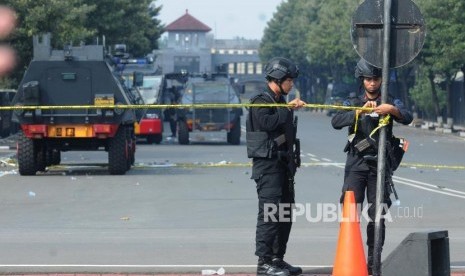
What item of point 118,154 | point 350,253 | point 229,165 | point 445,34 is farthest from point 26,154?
point 445,34

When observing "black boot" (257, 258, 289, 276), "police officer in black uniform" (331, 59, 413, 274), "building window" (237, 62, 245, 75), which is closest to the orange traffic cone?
"police officer in black uniform" (331, 59, 413, 274)

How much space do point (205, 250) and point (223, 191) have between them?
7.68 meters

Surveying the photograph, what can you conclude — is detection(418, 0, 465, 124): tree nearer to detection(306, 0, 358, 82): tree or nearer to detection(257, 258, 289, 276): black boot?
detection(306, 0, 358, 82): tree

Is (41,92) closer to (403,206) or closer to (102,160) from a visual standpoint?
(102,160)

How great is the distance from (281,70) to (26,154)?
13.9m

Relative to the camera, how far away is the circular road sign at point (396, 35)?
376 inches

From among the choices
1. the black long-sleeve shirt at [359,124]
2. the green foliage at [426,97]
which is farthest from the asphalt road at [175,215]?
the green foliage at [426,97]

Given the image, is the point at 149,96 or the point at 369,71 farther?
the point at 149,96

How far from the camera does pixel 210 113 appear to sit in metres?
38.6

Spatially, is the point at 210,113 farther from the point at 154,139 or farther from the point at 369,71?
the point at 369,71

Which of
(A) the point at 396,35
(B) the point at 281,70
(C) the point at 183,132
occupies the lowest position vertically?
Result: (C) the point at 183,132

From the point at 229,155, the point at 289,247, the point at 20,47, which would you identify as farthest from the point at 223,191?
the point at 20,47

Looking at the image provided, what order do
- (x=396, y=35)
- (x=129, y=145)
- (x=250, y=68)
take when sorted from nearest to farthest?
(x=396, y=35)
(x=129, y=145)
(x=250, y=68)

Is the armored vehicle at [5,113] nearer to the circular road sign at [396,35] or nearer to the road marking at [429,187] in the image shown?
the road marking at [429,187]
